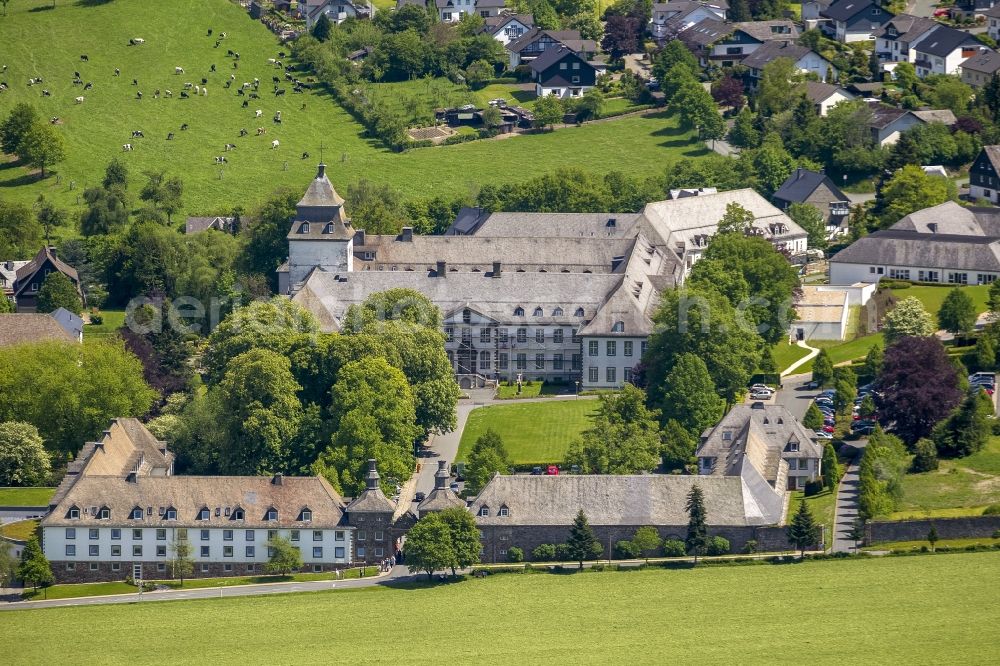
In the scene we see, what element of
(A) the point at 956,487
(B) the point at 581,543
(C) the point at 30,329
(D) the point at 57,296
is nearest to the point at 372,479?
(B) the point at 581,543

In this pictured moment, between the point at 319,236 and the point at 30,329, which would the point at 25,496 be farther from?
the point at 319,236

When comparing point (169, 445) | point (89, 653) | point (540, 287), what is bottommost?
point (89, 653)

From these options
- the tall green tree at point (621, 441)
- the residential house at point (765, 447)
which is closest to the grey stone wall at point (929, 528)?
the residential house at point (765, 447)

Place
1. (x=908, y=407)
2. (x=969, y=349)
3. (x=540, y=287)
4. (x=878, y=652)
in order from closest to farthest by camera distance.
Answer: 1. (x=878, y=652)
2. (x=908, y=407)
3. (x=969, y=349)
4. (x=540, y=287)

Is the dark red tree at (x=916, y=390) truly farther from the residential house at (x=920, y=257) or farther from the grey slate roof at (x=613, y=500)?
the residential house at (x=920, y=257)

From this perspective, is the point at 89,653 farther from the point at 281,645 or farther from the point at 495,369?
the point at 495,369

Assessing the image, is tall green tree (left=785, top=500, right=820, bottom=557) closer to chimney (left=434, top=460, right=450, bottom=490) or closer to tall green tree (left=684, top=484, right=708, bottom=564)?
tall green tree (left=684, top=484, right=708, bottom=564)

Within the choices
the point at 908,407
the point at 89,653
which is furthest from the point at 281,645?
the point at 908,407
